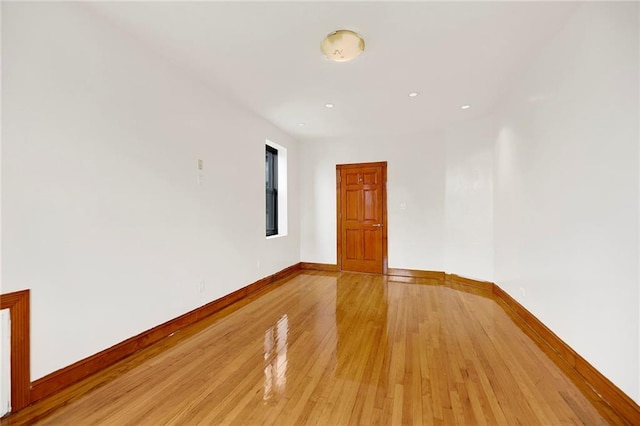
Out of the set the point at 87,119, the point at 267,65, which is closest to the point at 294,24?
the point at 267,65

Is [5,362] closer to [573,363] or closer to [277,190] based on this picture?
[573,363]

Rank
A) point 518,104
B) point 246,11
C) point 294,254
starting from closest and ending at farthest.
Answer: point 246,11, point 518,104, point 294,254

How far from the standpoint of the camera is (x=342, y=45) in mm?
2168

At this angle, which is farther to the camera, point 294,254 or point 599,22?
point 294,254

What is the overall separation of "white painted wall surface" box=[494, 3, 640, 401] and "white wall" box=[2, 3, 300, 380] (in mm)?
3271

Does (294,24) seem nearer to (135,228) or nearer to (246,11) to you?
(246,11)

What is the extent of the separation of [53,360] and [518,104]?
4553 mm

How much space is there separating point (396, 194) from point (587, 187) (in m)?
3.20

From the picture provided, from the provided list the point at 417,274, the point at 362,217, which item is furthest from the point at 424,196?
the point at 417,274

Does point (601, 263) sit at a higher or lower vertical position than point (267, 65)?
lower

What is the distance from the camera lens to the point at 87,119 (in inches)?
76.2

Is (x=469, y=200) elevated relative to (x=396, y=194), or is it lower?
lower

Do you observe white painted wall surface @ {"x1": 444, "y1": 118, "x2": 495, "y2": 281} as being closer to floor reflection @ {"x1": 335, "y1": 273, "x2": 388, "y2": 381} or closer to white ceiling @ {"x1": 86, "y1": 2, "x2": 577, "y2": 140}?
white ceiling @ {"x1": 86, "y1": 2, "x2": 577, "y2": 140}

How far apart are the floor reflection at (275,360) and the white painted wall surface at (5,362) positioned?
141 centimetres
